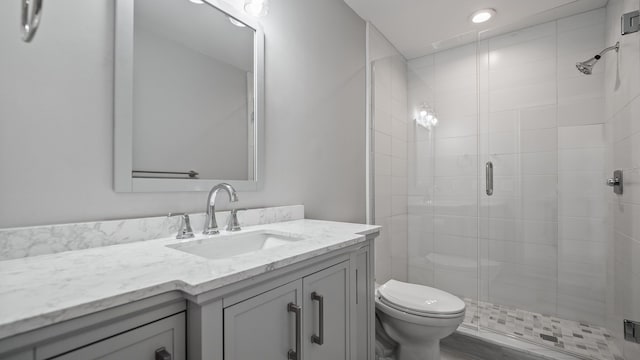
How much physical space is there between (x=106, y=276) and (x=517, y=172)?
8.63 feet

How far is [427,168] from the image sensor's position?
251 centimetres

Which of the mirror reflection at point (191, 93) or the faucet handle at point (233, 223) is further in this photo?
the faucet handle at point (233, 223)

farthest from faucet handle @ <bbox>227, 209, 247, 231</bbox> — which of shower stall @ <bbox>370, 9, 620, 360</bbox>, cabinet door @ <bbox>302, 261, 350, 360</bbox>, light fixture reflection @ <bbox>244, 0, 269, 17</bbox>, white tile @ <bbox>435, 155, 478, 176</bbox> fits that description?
white tile @ <bbox>435, 155, 478, 176</bbox>

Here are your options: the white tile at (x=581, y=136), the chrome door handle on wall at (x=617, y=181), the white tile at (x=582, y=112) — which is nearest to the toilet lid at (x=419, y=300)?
the chrome door handle on wall at (x=617, y=181)

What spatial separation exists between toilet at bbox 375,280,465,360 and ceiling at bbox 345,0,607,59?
203 cm

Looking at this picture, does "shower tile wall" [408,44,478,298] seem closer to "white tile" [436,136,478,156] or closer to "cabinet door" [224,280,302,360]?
"white tile" [436,136,478,156]

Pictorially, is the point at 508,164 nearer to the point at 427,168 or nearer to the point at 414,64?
the point at 427,168

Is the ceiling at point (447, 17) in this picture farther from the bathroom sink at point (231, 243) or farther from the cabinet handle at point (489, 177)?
the bathroom sink at point (231, 243)

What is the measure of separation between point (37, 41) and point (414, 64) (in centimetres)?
264

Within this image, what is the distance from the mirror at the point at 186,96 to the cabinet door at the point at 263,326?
0.61 meters

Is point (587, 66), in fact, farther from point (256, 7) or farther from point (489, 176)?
point (256, 7)

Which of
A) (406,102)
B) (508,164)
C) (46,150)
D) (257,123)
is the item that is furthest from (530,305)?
(46,150)

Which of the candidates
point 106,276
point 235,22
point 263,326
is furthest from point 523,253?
point 106,276

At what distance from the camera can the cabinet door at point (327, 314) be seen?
0.91 metres
